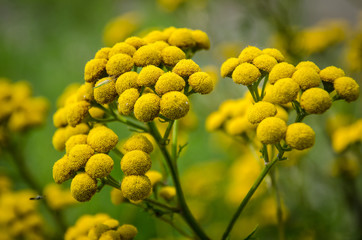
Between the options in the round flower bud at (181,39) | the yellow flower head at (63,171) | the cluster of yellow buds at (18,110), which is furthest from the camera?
the cluster of yellow buds at (18,110)

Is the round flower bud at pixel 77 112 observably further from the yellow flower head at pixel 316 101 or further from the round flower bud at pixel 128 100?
the yellow flower head at pixel 316 101

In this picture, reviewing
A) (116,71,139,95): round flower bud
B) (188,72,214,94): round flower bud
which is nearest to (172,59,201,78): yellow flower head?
(188,72,214,94): round flower bud

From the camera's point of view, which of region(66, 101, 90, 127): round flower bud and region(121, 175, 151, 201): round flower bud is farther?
region(66, 101, 90, 127): round flower bud

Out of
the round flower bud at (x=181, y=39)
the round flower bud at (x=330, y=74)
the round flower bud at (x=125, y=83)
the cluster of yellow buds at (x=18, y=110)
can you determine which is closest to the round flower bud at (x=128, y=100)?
the round flower bud at (x=125, y=83)

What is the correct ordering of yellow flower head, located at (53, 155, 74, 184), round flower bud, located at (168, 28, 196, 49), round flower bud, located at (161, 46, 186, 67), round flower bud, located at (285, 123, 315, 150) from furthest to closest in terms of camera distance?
round flower bud, located at (168, 28, 196, 49)
round flower bud, located at (161, 46, 186, 67)
yellow flower head, located at (53, 155, 74, 184)
round flower bud, located at (285, 123, 315, 150)

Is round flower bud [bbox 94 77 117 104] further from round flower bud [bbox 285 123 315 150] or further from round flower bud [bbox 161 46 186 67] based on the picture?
round flower bud [bbox 285 123 315 150]

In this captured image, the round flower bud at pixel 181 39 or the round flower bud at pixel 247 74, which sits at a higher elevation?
the round flower bud at pixel 181 39

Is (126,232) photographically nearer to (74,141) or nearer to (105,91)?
(74,141)
